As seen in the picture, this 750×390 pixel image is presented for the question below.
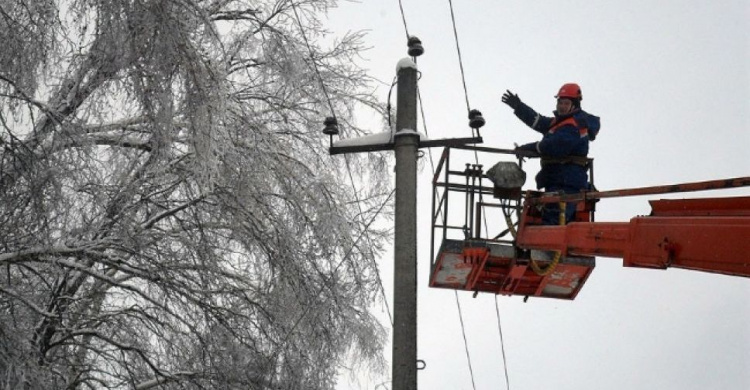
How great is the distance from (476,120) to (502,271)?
1371 mm

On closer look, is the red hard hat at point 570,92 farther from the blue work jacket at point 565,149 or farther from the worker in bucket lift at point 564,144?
the blue work jacket at point 565,149

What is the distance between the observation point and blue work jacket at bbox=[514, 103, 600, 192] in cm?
707

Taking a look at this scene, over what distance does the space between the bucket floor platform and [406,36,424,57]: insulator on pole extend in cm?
158

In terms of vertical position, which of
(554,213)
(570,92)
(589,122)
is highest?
(570,92)

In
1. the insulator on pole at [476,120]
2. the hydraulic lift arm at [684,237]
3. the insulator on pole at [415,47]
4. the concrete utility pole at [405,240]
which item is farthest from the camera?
the insulator on pole at [415,47]

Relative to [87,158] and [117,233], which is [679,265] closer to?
[87,158]

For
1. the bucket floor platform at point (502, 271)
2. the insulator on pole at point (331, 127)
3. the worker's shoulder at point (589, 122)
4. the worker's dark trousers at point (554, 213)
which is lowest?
the bucket floor platform at point (502, 271)

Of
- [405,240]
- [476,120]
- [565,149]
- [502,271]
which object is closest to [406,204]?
[405,240]

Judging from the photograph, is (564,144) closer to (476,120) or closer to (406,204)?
(476,120)

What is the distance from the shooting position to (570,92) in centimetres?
721

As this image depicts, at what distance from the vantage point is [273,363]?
27.9 feet

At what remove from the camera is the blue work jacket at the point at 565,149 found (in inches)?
278

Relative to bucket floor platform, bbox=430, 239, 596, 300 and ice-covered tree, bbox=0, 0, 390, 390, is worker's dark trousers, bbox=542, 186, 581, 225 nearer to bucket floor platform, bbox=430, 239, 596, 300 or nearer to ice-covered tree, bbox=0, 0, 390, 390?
bucket floor platform, bbox=430, 239, 596, 300

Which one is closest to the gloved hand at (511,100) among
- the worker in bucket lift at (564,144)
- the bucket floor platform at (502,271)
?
the worker in bucket lift at (564,144)
